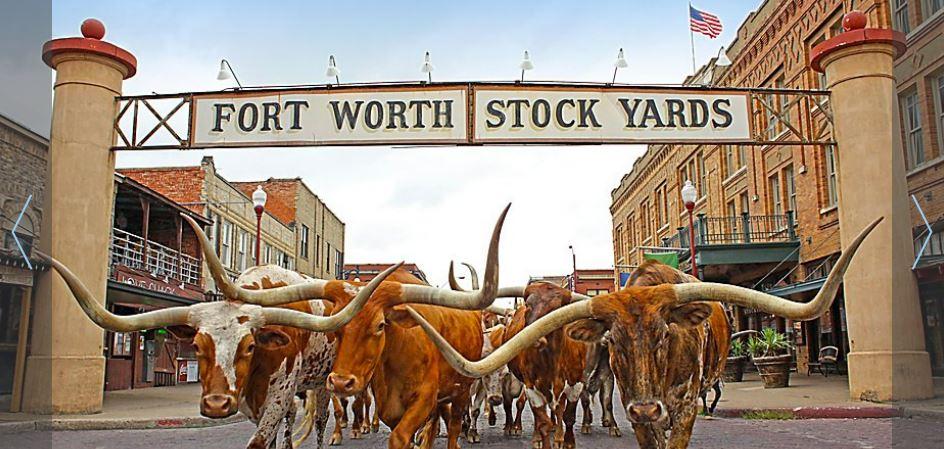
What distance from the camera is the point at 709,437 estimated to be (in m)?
10.0

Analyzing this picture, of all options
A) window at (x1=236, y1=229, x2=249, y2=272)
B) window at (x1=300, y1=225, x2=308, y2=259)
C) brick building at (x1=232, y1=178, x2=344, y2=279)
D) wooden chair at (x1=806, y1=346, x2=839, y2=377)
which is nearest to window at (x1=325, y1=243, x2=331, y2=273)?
brick building at (x1=232, y1=178, x2=344, y2=279)

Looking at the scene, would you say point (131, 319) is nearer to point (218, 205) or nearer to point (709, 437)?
point (709, 437)

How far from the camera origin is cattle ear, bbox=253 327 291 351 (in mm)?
5914

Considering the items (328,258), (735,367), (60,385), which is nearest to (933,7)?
(735,367)

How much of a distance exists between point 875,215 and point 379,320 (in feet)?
37.1

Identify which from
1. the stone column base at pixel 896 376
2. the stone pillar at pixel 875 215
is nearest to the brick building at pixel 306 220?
the stone pillar at pixel 875 215

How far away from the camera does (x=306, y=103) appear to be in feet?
45.6

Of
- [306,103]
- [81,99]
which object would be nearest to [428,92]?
[306,103]

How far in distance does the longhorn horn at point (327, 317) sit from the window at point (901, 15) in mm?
16196

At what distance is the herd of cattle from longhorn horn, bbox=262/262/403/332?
1cm

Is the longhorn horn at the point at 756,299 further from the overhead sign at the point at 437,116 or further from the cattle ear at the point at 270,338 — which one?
the overhead sign at the point at 437,116

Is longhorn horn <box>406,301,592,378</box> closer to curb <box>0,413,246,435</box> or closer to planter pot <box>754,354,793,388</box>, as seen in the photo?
curb <box>0,413,246,435</box>

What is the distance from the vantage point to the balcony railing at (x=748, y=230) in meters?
24.0

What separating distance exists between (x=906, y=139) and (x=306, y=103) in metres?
13.0
